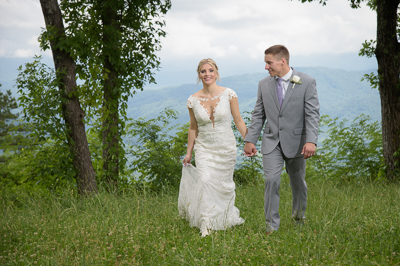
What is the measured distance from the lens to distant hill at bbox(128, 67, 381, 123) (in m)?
116

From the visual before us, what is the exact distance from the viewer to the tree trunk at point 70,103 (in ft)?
22.6

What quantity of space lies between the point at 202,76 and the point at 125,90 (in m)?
3.17

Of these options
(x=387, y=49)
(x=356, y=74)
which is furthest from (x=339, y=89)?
(x=387, y=49)

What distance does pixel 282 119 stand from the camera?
175 inches

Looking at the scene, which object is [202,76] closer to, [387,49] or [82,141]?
[82,141]

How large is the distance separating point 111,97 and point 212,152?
3.61 metres

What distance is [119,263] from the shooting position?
3.43 meters

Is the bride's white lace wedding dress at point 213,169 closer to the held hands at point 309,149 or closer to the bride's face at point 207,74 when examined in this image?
the bride's face at point 207,74

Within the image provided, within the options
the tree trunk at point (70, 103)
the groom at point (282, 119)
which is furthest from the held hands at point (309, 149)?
the tree trunk at point (70, 103)

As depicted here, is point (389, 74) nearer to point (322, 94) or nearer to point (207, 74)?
point (207, 74)

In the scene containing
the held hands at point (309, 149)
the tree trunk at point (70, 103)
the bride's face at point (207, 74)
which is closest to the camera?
the held hands at point (309, 149)

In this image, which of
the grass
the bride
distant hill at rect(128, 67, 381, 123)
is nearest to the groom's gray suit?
the grass

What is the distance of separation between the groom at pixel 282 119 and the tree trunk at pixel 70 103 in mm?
3863

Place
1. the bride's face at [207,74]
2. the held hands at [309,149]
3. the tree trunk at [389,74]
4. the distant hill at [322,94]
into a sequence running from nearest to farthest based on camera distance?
the held hands at [309,149] → the bride's face at [207,74] → the tree trunk at [389,74] → the distant hill at [322,94]
